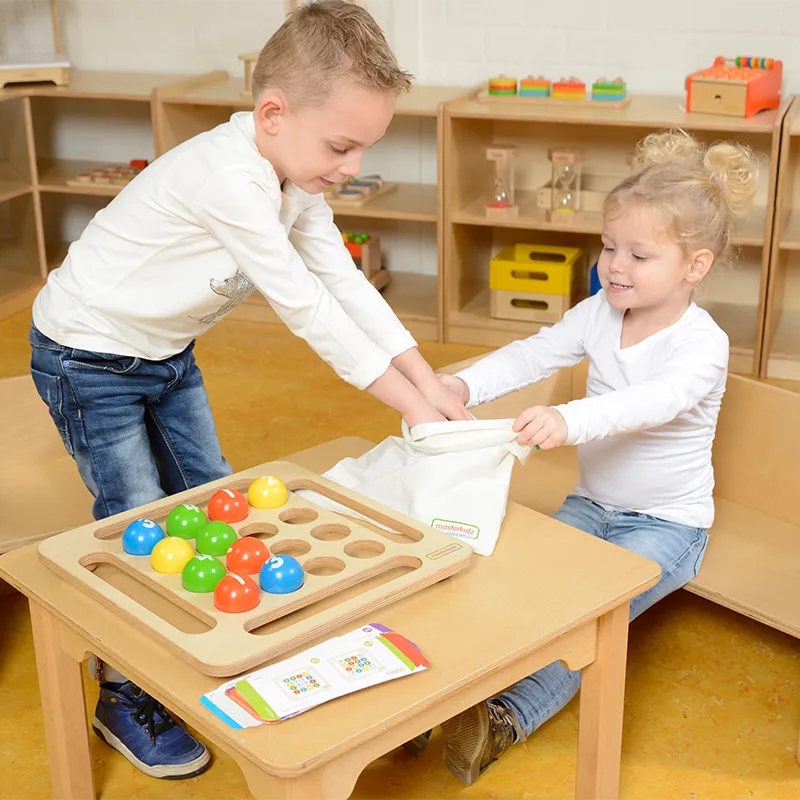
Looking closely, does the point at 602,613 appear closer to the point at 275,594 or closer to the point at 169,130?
the point at 275,594

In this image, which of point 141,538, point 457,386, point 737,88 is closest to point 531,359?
point 457,386

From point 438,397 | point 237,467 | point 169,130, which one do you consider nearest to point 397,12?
point 169,130

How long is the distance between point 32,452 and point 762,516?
1465mm

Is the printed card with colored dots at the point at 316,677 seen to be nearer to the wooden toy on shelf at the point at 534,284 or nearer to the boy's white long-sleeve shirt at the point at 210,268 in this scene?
the boy's white long-sleeve shirt at the point at 210,268

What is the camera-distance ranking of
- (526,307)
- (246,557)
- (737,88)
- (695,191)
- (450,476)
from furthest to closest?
(526,307) < (737,88) < (695,191) < (450,476) < (246,557)

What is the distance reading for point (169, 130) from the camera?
12.5 ft

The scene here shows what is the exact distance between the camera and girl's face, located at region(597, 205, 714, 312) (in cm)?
181

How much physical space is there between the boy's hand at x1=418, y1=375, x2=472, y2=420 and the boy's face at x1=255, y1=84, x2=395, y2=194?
37cm

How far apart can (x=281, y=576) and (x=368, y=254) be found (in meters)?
2.63

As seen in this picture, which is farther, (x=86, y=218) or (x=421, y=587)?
(x=86, y=218)

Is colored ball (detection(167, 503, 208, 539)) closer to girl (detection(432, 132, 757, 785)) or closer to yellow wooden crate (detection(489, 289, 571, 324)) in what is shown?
girl (detection(432, 132, 757, 785))

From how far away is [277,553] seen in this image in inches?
57.0

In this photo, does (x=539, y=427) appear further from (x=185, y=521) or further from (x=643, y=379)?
(x=185, y=521)

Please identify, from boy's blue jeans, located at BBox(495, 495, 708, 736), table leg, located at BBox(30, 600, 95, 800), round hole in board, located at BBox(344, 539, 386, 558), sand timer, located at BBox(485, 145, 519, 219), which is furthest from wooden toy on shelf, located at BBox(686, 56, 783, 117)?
table leg, located at BBox(30, 600, 95, 800)
